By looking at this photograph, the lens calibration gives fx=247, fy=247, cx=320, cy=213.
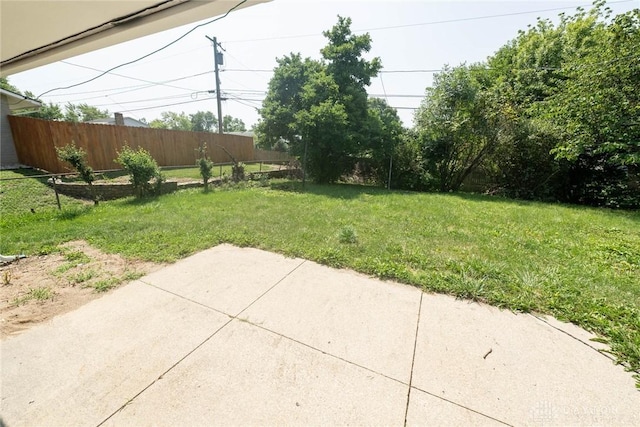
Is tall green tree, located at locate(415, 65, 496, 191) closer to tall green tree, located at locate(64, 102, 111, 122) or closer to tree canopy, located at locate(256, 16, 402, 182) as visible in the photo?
tree canopy, located at locate(256, 16, 402, 182)

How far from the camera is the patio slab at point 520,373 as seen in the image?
4.81 ft

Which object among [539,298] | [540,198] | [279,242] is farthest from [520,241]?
[540,198]

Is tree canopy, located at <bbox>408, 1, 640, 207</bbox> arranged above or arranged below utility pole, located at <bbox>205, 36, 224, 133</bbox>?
below

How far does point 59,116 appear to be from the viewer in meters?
27.2

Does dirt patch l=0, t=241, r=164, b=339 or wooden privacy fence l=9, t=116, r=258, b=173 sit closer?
dirt patch l=0, t=241, r=164, b=339

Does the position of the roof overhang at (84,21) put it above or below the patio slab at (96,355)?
above

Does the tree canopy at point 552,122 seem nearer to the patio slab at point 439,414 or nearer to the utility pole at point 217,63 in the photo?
the patio slab at point 439,414

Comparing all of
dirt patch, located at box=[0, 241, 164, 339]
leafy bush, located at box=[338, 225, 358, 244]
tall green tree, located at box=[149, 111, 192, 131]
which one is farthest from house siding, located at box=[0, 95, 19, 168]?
tall green tree, located at box=[149, 111, 192, 131]

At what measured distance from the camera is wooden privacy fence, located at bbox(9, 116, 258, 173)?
8.77m

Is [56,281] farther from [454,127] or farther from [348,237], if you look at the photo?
[454,127]

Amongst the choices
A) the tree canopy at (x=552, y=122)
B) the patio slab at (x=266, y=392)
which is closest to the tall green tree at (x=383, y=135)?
the tree canopy at (x=552, y=122)

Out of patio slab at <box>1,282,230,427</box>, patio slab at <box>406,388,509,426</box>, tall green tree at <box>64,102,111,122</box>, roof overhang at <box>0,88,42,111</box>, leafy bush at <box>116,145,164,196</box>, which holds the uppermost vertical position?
tall green tree at <box>64,102,111,122</box>

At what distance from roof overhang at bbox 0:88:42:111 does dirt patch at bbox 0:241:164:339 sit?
12.1 metres

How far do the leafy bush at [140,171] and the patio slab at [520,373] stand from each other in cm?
804
